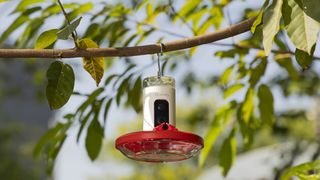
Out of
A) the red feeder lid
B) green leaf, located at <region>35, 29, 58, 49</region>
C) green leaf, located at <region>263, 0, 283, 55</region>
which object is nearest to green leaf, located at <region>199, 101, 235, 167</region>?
the red feeder lid

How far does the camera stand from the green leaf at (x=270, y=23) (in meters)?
1.71

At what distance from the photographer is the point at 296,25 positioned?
5.66 ft

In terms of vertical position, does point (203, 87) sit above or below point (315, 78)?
above

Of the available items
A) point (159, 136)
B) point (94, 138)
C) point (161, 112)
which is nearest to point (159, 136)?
point (159, 136)

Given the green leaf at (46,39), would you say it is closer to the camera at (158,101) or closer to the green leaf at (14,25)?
the camera at (158,101)

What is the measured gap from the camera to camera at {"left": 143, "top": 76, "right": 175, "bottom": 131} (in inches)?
99.3

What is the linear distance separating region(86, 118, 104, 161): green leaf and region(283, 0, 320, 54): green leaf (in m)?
1.47

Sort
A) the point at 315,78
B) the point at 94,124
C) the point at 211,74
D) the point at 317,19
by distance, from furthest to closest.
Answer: the point at 211,74 < the point at 315,78 < the point at 94,124 < the point at 317,19

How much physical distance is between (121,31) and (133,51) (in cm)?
130

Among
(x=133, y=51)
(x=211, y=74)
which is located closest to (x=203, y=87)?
(x=211, y=74)

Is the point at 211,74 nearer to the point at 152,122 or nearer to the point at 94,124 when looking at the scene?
the point at 94,124

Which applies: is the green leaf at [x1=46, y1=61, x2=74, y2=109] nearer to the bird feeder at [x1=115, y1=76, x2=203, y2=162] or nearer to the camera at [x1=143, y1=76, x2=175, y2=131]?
the bird feeder at [x1=115, y1=76, x2=203, y2=162]

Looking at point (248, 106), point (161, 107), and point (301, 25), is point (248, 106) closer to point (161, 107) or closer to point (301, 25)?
point (161, 107)

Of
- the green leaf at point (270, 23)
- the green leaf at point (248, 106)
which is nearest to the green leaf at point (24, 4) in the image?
the green leaf at point (248, 106)
